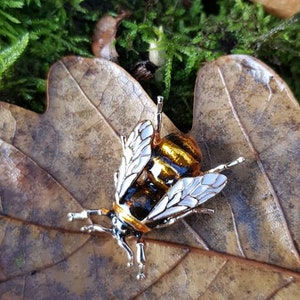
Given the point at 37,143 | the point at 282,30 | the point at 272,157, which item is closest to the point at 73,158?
the point at 37,143

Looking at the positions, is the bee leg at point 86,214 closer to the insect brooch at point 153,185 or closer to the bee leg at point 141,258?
the insect brooch at point 153,185

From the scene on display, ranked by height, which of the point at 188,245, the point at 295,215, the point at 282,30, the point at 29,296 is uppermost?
the point at 282,30

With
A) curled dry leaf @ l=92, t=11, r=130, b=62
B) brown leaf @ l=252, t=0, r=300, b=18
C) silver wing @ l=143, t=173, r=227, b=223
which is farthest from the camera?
curled dry leaf @ l=92, t=11, r=130, b=62

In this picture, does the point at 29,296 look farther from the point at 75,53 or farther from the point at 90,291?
the point at 75,53

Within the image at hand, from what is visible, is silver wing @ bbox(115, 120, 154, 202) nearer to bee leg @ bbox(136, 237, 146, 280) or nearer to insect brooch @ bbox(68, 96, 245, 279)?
insect brooch @ bbox(68, 96, 245, 279)

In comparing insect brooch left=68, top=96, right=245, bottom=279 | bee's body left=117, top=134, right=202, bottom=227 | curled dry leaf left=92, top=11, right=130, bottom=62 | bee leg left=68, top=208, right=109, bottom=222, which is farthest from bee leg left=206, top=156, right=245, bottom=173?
curled dry leaf left=92, top=11, right=130, bottom=62

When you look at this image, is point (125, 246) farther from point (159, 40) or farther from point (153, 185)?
point (159, 40)

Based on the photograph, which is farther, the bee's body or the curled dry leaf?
the curled dry leaf
